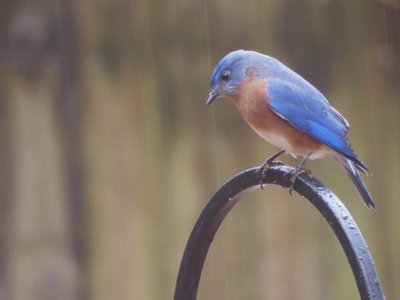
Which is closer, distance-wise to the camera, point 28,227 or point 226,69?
point 226,69

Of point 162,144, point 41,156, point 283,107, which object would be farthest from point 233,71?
point 41,156

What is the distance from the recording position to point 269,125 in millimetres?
2350

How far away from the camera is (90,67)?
2836 millimetres

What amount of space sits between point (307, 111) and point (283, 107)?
0.06m

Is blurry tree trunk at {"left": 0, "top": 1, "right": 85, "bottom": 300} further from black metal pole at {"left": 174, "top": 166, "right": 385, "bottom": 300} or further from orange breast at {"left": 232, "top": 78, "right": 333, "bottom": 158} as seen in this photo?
black metal pole at {"left": 174, "top": 166, "right": 385, "bottom": 300}

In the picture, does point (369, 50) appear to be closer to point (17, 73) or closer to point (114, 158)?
point (114, 158)

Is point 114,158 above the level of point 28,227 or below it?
above

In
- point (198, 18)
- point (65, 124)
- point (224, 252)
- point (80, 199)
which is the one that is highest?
point (198, 18)

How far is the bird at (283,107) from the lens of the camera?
2307 mm

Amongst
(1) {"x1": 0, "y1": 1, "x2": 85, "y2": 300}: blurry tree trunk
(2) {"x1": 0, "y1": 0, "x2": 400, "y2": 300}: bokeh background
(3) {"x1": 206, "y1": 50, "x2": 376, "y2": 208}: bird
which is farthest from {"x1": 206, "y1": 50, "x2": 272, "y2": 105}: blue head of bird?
(1) {"x1": 0, "y1": 1, "x2": 85, "y2": 300}: blurry tree trunk

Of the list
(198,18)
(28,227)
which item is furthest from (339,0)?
(28,227)

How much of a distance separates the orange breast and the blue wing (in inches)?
0.7

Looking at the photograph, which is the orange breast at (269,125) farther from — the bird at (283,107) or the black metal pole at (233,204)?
the black metal pole at (233,204)

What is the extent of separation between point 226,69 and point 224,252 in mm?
684
